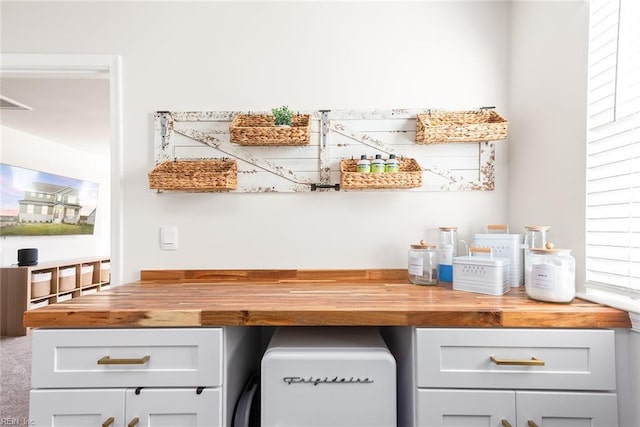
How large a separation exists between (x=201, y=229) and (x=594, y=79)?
6.36ft

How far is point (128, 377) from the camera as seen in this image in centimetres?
104

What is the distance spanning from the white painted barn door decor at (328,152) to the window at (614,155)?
55 centimetres

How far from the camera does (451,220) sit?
1.72 meters

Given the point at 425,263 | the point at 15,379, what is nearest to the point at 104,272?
the point at 15,379

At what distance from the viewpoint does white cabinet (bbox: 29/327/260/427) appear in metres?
1.03

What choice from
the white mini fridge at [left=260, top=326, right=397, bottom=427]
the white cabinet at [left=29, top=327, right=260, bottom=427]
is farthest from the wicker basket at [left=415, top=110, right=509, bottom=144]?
the white cabinet at [left=29, top=327, right=260, bottom=427]

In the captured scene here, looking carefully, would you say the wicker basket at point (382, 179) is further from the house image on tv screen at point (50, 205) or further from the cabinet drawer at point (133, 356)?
the house image on tv screen at point (50, 205)

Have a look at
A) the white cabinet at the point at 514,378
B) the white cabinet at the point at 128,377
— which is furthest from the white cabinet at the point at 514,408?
the white cabinet at the point at 128,377

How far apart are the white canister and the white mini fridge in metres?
0.65

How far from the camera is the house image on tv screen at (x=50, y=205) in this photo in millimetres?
→ 3995

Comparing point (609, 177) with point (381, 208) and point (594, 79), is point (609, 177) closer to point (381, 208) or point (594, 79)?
point (594, 79)

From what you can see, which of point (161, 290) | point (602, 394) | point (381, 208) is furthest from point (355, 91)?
point (602, 394)

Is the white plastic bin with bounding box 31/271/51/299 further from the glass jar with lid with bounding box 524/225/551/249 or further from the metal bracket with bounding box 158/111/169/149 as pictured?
the glass jar with lid with bounding box 524/225/551/249

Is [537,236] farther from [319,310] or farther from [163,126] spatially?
[163,126]
